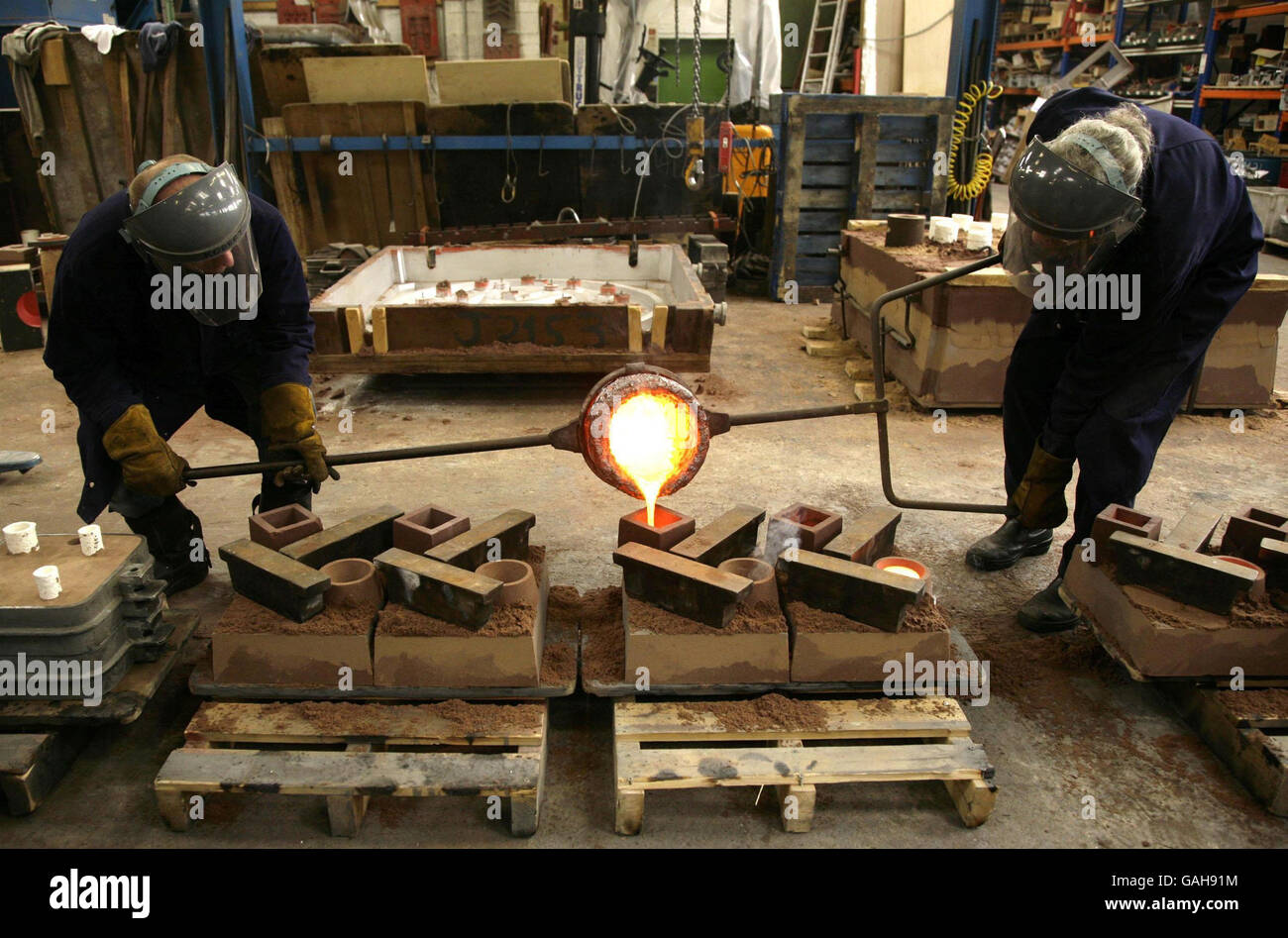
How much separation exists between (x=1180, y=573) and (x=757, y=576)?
107cm

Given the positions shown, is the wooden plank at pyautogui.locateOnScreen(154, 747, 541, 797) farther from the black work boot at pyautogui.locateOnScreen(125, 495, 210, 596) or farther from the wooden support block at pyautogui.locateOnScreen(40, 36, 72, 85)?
the wooden support block at pyautogui.locateOnScreen(40, 36, 72, 85)

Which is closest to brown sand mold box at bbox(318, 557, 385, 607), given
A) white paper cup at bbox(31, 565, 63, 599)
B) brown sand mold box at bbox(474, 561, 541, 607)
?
brown sand mold box at bbox(474, 561, 541, 607)

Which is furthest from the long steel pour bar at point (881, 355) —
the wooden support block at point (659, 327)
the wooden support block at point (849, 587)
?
the wooden support block at point (659, 327)

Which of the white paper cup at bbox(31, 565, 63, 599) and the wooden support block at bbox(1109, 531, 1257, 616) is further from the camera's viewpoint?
the wooden support block at bbox(1109, 531, 1257, 616)

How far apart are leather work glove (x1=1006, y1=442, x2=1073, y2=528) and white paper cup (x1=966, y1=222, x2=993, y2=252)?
8.25 feet

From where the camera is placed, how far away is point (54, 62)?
728cm

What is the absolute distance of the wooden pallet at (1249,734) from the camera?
6.87ft

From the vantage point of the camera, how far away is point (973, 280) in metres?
4.44

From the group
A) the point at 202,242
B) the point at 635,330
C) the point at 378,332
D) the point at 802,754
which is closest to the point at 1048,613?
the point at 802,754

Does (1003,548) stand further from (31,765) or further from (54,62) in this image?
(54,62)

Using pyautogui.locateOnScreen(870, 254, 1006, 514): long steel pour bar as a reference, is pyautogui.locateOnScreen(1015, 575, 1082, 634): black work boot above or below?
below

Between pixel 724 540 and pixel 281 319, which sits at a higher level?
pixel 281 319

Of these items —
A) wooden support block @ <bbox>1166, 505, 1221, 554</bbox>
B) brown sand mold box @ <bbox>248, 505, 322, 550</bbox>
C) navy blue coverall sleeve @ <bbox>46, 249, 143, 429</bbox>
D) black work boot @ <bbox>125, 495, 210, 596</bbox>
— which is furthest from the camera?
black work boot @ <bbox>125, 495, 210, 596</bbox>

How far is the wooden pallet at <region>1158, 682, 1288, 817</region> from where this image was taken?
2.09 m
